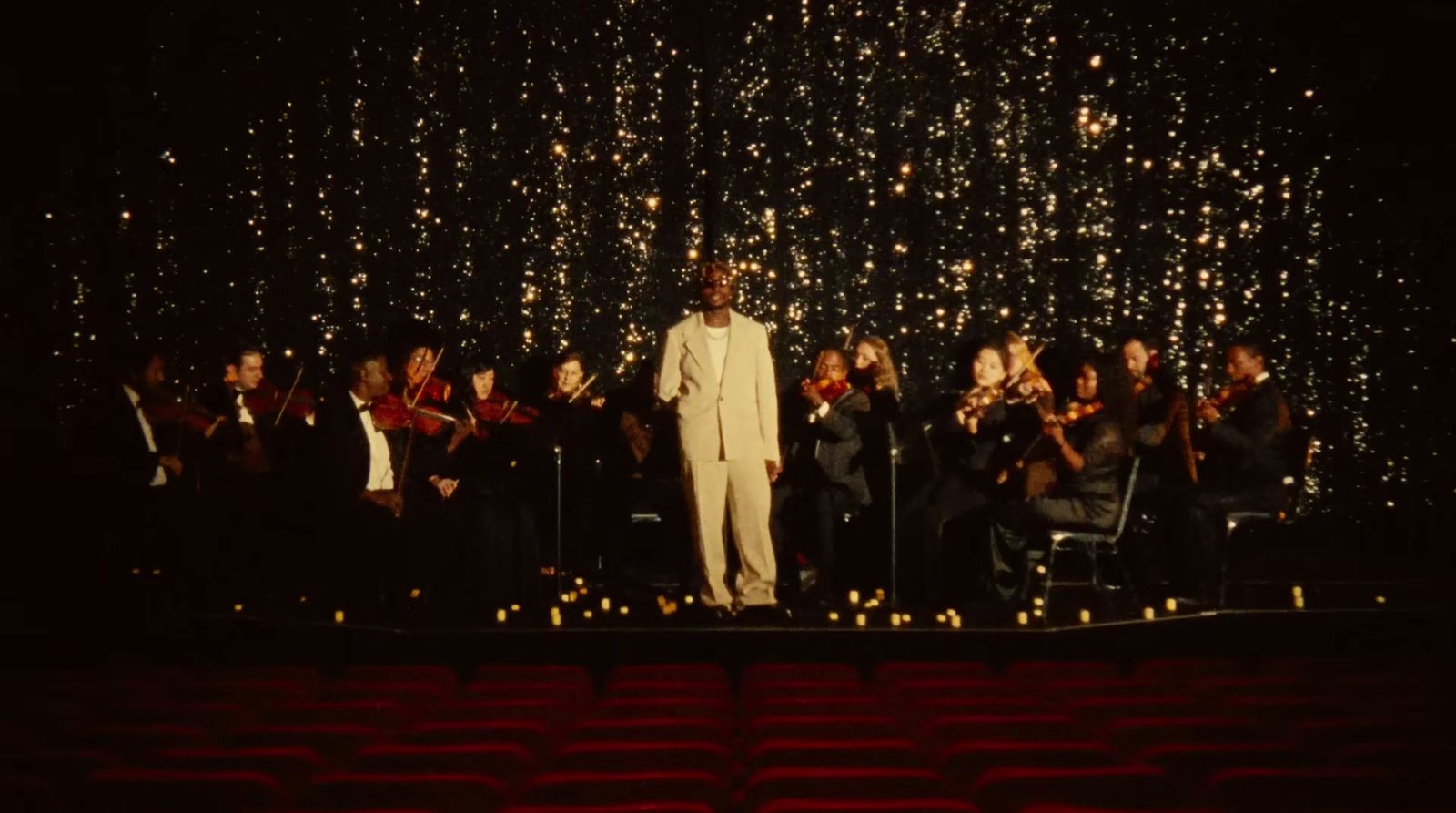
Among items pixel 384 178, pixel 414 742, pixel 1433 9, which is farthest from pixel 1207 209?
pixel 414 742

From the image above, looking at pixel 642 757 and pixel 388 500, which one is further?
pixel 388 500

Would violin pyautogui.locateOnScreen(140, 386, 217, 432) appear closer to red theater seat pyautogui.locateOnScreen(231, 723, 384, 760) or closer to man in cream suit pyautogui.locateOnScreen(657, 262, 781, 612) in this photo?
man in cream suit pyautogui.locateOnScreen(657, 262, 781, 612)

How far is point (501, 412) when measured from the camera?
683cm

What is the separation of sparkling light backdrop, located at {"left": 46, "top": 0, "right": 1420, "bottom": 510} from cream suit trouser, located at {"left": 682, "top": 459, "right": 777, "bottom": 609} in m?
3.08

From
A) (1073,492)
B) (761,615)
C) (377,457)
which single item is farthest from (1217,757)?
(377,457)

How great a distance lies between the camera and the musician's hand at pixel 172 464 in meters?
6.74

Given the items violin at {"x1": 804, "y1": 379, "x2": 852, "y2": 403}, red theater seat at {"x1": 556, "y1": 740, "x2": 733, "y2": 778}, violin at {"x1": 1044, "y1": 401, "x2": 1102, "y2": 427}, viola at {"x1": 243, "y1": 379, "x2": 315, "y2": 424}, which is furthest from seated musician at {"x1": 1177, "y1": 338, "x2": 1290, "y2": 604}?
viola at {"x1": 243, "y1": 379, "x2": 315, "y2": 424}

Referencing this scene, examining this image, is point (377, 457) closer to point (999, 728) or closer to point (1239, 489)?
point (999, 728)

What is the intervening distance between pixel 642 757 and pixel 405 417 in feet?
13.4

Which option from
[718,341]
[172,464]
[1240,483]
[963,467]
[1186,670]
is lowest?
[1186,670]

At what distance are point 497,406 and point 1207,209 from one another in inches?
191

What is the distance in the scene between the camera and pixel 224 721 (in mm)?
3070

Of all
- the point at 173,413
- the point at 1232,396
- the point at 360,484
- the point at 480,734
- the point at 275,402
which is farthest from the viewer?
the point at 275,402

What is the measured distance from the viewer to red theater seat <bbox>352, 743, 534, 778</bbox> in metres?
2.46
